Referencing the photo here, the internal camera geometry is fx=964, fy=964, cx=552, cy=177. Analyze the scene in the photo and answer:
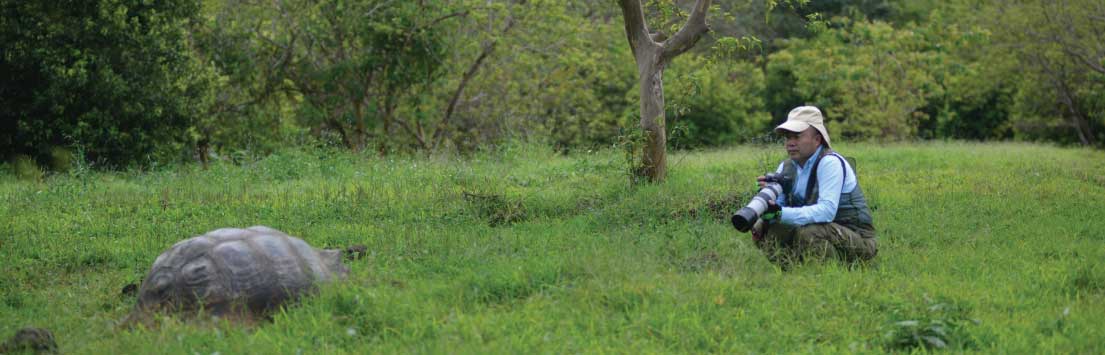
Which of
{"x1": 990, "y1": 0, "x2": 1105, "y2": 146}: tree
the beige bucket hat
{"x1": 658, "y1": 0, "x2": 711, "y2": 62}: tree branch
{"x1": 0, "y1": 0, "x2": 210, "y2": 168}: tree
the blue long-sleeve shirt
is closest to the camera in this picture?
the blue long-sleeve shirt

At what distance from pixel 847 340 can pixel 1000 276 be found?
1.81 metres

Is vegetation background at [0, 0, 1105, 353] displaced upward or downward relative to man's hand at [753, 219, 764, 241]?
downward

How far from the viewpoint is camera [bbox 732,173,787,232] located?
5.58 meters

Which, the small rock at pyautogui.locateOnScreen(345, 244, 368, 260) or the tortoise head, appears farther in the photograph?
the small rock at pyautogui.locateOnScreen(345, 244, 368, 260)

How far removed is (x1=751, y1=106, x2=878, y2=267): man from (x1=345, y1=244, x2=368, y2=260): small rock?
280 cm

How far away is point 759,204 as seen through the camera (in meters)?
5.78

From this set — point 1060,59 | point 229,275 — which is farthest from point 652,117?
point 1060,59

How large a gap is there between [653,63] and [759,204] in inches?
169

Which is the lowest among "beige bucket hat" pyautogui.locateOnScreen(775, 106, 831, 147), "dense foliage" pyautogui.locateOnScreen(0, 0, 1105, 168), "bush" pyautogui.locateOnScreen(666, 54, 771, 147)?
"bush" pyautogui.locateOnScreen(666, 54, 771, 147)

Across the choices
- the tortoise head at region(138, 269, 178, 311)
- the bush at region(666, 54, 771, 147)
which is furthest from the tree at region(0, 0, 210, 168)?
the bush at region(666, 54, 771, 147)

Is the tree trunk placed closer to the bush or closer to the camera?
the camera

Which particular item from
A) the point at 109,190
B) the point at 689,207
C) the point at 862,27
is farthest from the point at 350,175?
the point at 862,27

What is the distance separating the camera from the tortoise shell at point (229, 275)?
5.43m

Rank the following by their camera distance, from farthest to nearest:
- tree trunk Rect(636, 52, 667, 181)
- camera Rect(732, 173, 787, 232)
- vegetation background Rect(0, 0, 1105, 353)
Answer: tree trunk Rect(636, 52, 667, 181) → camera Rect(732, 173, 787, 232) → vegetation background Rect(0, 0, 1105, 353)
